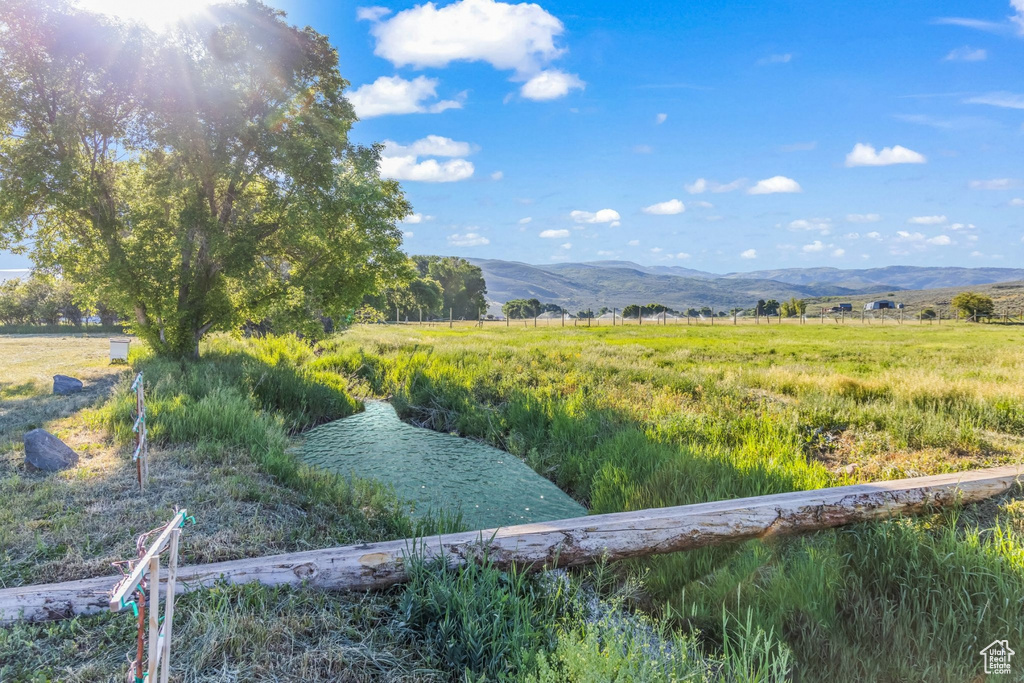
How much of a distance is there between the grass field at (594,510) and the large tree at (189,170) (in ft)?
12.2

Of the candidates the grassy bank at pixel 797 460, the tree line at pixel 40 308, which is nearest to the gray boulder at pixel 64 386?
the grassy bank at pixel 797 460

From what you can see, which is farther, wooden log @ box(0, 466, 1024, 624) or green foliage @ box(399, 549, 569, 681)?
wooden log @ box(0, 466, 1024, 624)

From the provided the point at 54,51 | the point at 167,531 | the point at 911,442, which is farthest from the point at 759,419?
the point at 54,51

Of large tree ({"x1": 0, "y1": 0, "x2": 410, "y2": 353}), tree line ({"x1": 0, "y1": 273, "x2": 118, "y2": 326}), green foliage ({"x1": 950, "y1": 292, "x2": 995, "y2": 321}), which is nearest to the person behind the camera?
large tree ({"x1": 0, "y1": 0, "x2": 410, "y2": 353})

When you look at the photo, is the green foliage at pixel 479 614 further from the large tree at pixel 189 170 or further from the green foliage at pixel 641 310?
the green foliage at pixel 641 310

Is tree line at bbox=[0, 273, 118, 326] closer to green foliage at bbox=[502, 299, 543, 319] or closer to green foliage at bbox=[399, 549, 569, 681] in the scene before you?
green foliage at bbox=[399, 549, 569, 681]

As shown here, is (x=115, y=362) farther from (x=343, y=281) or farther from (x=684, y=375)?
(x=684, y=375)

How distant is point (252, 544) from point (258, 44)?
48.4 ft

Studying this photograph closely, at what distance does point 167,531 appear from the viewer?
6.56 ft

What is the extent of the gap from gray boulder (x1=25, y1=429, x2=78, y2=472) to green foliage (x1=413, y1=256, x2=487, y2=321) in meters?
71.4

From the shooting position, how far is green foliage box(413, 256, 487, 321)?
7981 centimetres

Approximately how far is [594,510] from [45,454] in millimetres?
6981

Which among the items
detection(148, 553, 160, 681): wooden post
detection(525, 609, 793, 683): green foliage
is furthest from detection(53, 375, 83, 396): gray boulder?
detection(525, 609, 793, 683): green foliage

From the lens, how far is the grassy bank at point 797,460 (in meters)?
3.64
